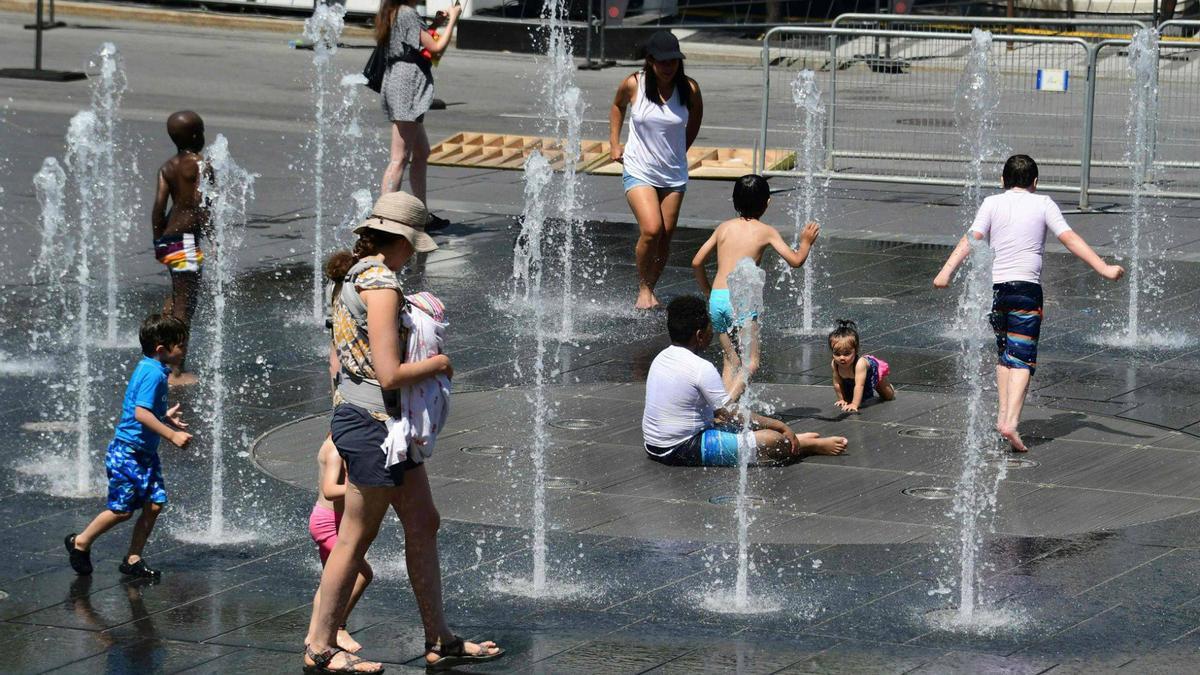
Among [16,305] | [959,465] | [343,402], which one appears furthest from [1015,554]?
[16,305]

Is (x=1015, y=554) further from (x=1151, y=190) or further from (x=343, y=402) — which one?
(x=1151, y=190)

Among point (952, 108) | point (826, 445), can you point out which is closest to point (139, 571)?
point (826, 445)

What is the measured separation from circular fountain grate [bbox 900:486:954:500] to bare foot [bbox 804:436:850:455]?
1.94 feet

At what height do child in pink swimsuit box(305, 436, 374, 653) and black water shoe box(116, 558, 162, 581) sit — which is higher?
child in pink swimsuit box(305, 436, 374, 653)

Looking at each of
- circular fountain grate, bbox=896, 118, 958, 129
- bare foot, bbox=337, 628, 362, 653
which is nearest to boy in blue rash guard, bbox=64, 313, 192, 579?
bare foot, bbox=337, 628, 362, 653

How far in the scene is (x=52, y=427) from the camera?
30.8ft

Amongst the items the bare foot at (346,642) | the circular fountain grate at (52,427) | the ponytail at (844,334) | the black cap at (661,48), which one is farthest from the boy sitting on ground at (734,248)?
the bare foot at (346,642)

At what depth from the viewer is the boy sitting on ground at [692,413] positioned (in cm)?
858

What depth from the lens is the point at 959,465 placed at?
342 inches

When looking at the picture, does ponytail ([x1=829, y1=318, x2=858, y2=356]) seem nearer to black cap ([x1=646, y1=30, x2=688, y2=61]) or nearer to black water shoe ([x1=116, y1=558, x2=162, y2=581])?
black cap ([x1=646, y1=30, x2=688, y2=61])

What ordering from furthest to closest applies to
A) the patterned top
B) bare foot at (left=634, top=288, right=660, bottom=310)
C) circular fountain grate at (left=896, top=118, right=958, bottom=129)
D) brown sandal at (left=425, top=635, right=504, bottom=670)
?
circular fountain grate at (left=896, top=118, right=958, bottom=129) < bare foot at (left=634, top=288, right=660, bottom=310) < brown sandal at (left=425, top=635, right=504, bottom=670) < the patterned top

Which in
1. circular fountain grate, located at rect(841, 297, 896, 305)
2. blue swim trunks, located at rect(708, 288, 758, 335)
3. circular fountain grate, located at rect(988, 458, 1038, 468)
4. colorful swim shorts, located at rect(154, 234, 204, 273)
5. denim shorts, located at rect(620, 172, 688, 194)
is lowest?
circular fountain grate, located at rect(988, 458, 1038, 468)

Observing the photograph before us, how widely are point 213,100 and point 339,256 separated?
58.4 ft

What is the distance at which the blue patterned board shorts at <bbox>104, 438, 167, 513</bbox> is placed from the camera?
7.19m
